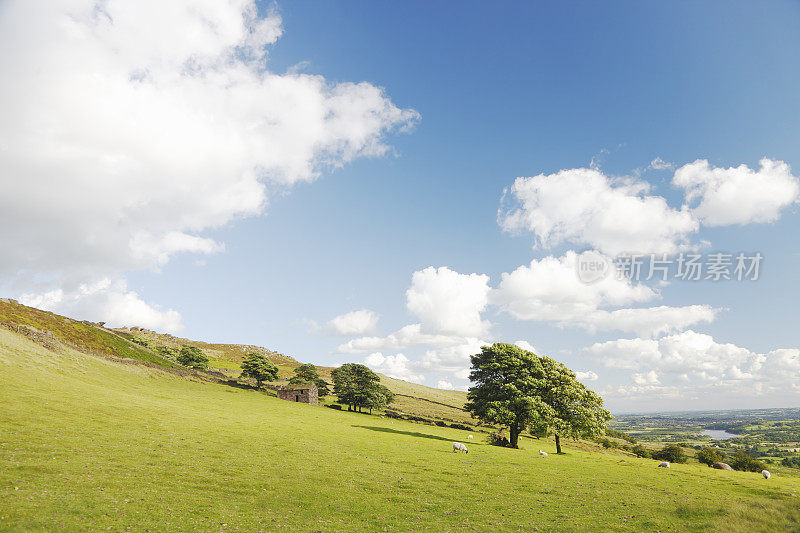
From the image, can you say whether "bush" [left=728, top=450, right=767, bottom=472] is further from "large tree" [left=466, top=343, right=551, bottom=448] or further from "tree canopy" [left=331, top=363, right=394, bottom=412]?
"tree canopy" [left=331, top=363, right=394, bottom=412]

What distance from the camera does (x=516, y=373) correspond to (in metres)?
63.8

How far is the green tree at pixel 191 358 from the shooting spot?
132 metres

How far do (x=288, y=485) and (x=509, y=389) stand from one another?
43402mm

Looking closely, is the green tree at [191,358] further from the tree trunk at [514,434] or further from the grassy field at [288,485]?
the tree trunk at [514,434]

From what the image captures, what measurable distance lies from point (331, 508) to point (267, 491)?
5.24 m

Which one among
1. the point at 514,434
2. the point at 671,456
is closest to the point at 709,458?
the point at 671,456

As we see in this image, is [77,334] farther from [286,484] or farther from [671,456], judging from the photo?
[671,456]

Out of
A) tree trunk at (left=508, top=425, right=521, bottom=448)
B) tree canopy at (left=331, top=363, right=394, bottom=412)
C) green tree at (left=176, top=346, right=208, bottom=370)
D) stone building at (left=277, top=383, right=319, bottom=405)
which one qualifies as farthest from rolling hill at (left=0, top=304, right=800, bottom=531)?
green tree at (left=176, top=346, right=208, bottom=370)

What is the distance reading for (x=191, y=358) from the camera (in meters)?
132

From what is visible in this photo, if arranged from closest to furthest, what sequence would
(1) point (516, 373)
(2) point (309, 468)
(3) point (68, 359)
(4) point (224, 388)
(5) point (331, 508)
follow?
(5) point (331, 508) < (2) point (309, 468) < (1) point (516, 373) < (3) point (68, 359) < (4) point (224, 388)

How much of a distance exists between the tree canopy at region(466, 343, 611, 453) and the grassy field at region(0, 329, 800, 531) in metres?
12.3

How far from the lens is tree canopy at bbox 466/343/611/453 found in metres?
58.0

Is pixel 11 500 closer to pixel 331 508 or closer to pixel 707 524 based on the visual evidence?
pixel 331 508

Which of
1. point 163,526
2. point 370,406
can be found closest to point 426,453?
point 163,526
